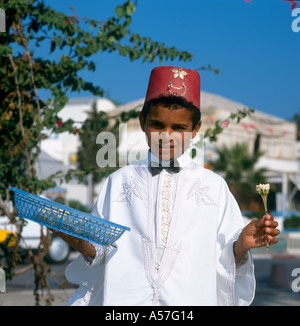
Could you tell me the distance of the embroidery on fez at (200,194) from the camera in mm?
2566

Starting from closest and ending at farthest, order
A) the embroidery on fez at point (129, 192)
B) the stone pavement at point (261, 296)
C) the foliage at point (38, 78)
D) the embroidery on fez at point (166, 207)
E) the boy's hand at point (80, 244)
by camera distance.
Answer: the boy's hand at point (80, 244) → the embroidery on fez at point (166, 207) → the embroidery on fez at point (129, 192) → the foliage at point (38, 78) → the stone pavement at point (261, 296)

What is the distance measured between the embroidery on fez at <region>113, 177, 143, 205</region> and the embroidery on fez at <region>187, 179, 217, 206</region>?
0.23 meters

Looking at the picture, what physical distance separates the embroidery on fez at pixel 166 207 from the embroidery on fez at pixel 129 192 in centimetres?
11

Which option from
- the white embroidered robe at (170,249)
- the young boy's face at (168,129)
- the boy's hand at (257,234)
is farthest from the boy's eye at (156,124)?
the boy's hand at (257,234)

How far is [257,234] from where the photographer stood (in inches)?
91.5

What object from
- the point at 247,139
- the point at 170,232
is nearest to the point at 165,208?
the point at 170,232

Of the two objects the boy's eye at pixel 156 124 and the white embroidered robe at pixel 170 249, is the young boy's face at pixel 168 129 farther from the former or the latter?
the white embroidered robe at pixel 170 249

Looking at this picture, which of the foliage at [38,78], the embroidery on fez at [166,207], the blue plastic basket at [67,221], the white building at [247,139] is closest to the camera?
the blue plastic basket at [67,221]

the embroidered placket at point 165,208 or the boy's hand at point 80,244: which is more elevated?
the embroidered placket at point 165,208

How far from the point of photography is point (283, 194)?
114 feet

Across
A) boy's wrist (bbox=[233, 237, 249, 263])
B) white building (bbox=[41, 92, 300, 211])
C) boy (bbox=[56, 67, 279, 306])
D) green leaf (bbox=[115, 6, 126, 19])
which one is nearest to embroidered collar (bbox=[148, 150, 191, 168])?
boy (bbox=[56, 67, 279, 306])

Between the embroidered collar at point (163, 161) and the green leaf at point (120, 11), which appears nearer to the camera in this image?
the embroidered collar at point (163, 161)

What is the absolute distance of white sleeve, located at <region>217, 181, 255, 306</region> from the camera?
2.51 metres
